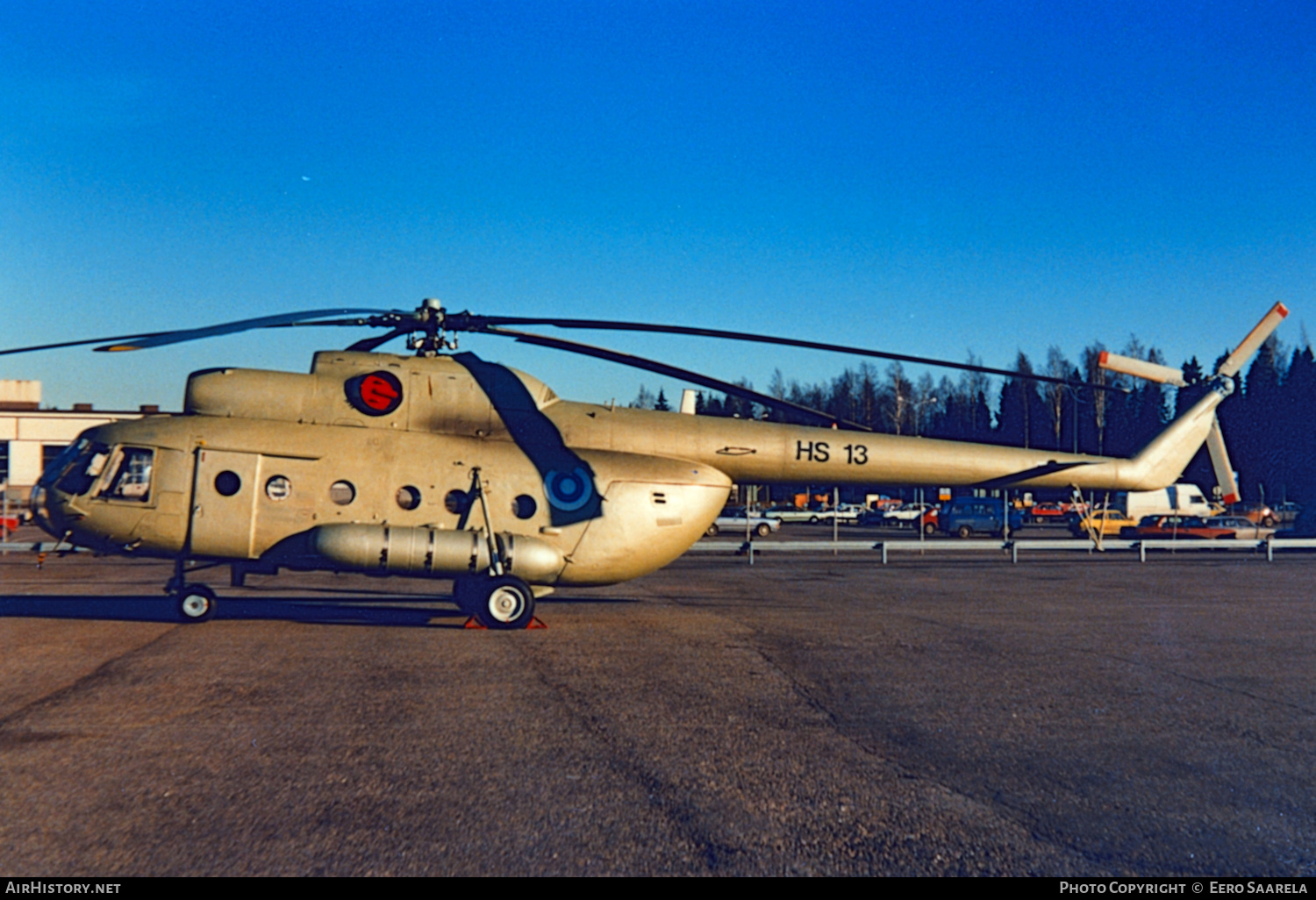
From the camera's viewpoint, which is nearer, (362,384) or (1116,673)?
(1116,673)

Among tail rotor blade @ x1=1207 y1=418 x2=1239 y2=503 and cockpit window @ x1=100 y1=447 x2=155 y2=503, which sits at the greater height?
tail rotor blade @ x1=1207 y1=418 x2=1239 y2=503

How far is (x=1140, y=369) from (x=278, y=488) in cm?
1284

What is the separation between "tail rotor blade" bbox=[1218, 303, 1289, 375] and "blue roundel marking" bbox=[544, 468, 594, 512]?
10182 millimetres

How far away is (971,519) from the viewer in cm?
4366

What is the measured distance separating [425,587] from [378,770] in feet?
41.2

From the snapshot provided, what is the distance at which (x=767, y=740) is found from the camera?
267 inches

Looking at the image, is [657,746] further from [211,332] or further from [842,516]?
[842,516]

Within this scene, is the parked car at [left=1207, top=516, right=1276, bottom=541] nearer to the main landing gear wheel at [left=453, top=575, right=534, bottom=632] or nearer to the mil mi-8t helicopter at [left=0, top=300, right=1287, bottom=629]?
the mil mi-8t helicopter at [left=0, top=300, right=1287, bottom=629]

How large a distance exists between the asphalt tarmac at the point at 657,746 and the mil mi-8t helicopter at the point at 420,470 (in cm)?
98

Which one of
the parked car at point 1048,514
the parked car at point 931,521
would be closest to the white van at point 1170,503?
the parked car at point 1048,514

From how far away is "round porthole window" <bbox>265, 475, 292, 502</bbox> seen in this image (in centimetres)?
1263

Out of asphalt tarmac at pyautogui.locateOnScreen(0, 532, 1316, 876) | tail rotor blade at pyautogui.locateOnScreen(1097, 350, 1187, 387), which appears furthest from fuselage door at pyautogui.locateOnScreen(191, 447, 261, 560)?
tail rotor blade at pyautogui.locateOnScreen(1097, 350, 1187, 387)
